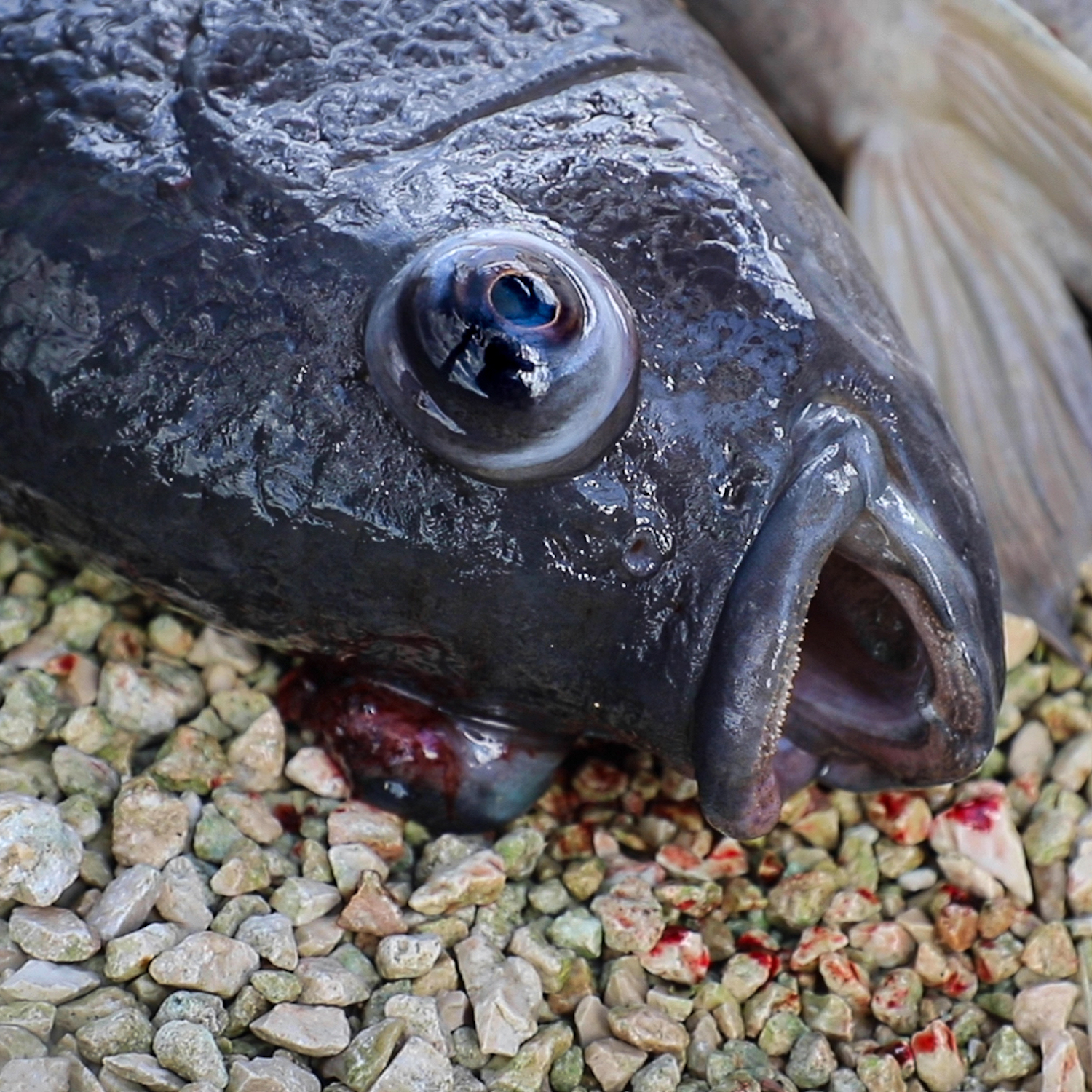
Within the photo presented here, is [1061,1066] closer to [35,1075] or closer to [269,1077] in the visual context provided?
[269,1077]

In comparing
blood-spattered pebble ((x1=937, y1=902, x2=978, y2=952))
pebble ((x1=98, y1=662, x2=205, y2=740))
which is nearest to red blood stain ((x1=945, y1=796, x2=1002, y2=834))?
blood-spattered pebble ((x1=937, y1=902, x2=978, y2=952))

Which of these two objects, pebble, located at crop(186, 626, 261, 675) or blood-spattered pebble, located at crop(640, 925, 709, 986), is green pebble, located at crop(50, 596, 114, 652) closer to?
pebble, located at crop(186, 626, 261, 675)

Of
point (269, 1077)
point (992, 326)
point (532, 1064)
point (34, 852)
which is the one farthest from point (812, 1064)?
point (992, 326)

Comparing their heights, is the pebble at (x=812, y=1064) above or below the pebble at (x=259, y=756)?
above

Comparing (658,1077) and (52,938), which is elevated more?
(658,1077)

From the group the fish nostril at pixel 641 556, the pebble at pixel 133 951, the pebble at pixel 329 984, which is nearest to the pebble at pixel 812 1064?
the pebble at pixel 329 984

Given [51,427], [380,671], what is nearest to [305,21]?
[51,427]

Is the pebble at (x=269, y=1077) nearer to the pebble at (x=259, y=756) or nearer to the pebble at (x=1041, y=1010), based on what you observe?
the pebble at (x=259, y=756)
